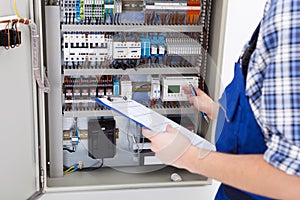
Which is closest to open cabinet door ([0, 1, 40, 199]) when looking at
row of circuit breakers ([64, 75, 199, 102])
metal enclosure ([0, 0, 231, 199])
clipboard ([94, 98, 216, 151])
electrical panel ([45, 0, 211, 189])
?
metal enclosure ([0, 0, 231, 199])

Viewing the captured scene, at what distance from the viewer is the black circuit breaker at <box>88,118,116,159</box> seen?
2594mm

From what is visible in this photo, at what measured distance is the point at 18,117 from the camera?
2.03 metres

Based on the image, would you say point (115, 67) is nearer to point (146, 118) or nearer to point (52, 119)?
point (52, 119)

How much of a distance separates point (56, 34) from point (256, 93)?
5.59 ft

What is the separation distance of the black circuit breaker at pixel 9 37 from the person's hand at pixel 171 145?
1.06 metres

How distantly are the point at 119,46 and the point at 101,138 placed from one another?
2.07ft

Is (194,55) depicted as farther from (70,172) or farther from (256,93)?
(256,93)

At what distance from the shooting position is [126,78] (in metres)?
2.54

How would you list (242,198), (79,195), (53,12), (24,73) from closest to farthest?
(242,198), (24,73), (53,12), (79,195)

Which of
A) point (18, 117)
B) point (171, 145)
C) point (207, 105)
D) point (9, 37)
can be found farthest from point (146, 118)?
point (18, 117)

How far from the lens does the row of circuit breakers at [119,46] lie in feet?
7.86

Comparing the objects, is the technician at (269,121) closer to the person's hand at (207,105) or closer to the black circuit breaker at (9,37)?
the person's hand at (207,105)

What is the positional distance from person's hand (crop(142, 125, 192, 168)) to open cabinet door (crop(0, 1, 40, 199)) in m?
1.13


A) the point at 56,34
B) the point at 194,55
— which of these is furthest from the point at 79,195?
the point at 194,55
